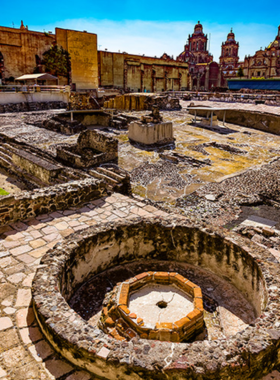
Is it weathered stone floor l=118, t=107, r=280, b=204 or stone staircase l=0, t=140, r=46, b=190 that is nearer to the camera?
stone staircase l=0, t=140, r=46, b=190

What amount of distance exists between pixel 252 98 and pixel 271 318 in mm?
31079

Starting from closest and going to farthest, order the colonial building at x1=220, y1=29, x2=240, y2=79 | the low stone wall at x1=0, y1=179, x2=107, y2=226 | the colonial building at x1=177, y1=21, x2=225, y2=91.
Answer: the low stone wall at x1=0, y1=179, x2=107, y2=226, the colonial building at x1=177, y1=21, x2=225, y2=91, the colonial building at x1=220, y1=29, x2=240, y2=79

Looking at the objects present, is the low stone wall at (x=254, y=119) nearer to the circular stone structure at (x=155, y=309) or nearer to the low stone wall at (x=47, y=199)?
the low stone wall at (x=47, y=199)

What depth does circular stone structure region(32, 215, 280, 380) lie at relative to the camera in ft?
8.56

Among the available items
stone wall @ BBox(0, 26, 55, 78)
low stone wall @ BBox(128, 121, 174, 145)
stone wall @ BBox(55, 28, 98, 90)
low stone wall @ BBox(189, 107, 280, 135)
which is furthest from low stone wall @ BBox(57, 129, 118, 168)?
stone wall @ BBox(55, 28, 98, 90)

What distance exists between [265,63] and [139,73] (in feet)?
71.1

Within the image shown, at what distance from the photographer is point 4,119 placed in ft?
60.2

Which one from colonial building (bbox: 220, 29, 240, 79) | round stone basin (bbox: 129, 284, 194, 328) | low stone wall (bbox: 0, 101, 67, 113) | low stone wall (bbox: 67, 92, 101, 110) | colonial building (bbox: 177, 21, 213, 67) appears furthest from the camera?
colonial building (bbox: 177, 21, 213, 67)

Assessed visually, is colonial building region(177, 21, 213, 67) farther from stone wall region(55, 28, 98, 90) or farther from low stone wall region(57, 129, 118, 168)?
low stone wall region(57, 129, 118, 168)

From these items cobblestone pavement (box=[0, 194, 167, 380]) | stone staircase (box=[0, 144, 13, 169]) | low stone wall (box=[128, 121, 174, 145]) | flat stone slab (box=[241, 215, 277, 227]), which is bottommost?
flat stone slab (box=[241, 215, 277, 227])

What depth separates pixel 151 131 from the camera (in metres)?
15.5

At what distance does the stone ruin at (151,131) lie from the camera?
15.4m

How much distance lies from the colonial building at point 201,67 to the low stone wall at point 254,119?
2770cm

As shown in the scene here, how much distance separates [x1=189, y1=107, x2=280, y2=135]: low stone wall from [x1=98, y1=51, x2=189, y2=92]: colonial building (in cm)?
1897
